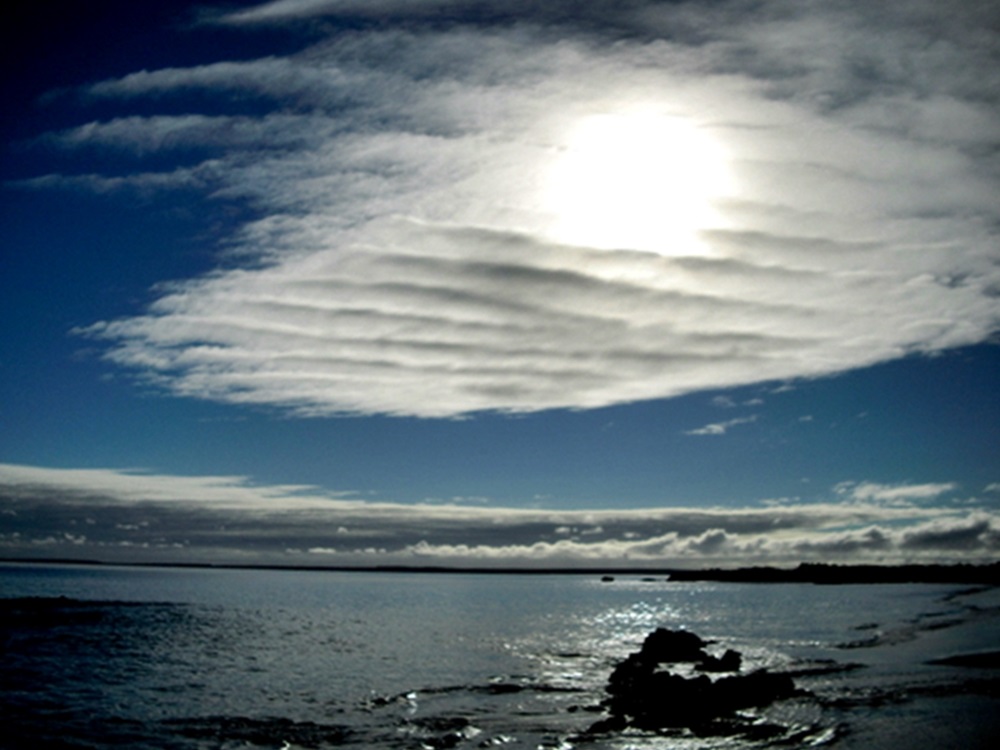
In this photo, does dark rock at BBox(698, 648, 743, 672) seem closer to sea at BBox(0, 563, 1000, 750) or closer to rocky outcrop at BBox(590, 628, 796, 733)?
sea at BBox(0, 563, 1000, 750)

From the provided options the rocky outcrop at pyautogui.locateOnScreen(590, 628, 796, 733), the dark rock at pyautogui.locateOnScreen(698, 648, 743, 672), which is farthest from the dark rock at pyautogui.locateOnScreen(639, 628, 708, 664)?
the rocky outcrop at pyautogui.locateOnScreen(590, 628, 796, 733)

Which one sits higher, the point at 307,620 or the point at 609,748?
the point at 609,748

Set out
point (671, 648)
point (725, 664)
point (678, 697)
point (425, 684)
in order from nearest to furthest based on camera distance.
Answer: point (678, 697) < point (425, 684) < point (725, 664) < point (671, 648)

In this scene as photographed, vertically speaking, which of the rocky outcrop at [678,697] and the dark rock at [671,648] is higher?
the rocky outcrop at [678,697]

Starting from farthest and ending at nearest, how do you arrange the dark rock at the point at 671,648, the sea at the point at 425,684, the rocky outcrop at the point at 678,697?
the dark rock at the point at 671,648 → the rocky outcrop at the point at 678,697 → the sea at the point at 425,684

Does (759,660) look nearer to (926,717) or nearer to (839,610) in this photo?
(926,717)

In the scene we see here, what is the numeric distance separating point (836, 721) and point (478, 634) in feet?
164

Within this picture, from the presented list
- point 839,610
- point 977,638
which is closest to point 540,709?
point 977,638

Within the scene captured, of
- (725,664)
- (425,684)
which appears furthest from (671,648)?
(425,684)

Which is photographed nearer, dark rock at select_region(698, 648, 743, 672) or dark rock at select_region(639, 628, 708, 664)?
dark rock at select_region(698, 648, 743, 672)

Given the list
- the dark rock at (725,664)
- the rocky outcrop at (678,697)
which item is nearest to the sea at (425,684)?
the rocky outcrop at (678,697)

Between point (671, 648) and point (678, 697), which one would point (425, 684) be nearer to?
point (678, 697)

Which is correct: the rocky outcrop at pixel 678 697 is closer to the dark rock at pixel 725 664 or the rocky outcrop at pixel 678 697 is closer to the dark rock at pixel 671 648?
the dark rock at pixel 725 664

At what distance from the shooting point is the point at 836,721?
3500 centimetres
